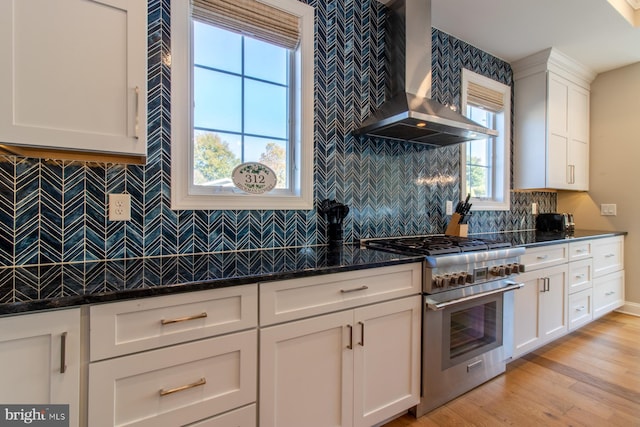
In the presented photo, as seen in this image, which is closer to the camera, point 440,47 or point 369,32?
point 369,32

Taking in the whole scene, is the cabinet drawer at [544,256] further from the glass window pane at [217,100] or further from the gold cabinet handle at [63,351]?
the gold cabinet handle at [63,351]

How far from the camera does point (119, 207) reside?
4.55 ft

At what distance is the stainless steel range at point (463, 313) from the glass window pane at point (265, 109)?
3.20 feet

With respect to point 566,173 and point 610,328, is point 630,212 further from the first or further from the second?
point 610,328

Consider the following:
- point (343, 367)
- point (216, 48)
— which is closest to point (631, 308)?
point (343, 367)

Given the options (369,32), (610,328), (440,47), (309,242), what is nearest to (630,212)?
(610,328)

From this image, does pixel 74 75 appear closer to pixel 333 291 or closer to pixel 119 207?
pixel 119 207

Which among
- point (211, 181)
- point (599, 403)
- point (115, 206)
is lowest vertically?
point (599, 403)

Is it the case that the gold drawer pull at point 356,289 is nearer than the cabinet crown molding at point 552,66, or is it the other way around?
the gold drawer pull at point 356,289

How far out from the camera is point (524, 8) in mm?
2248

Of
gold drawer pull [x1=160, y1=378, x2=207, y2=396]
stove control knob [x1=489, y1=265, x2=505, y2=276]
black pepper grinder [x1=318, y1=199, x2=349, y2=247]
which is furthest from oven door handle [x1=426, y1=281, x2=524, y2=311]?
gold drawer pull [x1=160, y1=378, x2=207, y2=396]

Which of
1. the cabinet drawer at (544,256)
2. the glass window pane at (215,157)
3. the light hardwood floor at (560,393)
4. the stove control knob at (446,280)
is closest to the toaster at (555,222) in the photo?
the cabinet drawer at (544,256)

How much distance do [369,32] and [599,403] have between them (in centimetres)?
280

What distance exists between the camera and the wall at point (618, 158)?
3.15 meters
